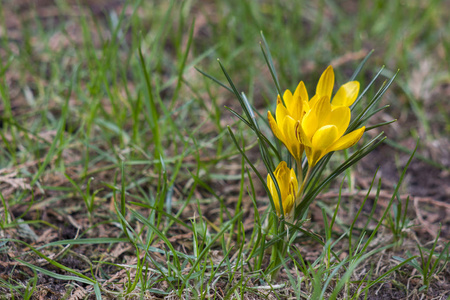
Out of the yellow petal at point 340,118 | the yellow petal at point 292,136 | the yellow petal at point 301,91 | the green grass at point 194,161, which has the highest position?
the yellow petal at point 301,91

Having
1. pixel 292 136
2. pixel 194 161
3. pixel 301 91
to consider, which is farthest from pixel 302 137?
pixel 194 161

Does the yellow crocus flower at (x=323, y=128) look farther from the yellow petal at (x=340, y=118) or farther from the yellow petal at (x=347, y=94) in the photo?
the yellow petal at (x=347, y=94)

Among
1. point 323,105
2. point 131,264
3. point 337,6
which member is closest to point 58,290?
point 131,264

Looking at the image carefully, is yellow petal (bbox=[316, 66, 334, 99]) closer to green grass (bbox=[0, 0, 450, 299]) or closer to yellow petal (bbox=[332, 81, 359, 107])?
yellow petal (bbox=[332, 81, 359, 107])

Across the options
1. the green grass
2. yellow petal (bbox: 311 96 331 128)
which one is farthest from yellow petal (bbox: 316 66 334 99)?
the green grass

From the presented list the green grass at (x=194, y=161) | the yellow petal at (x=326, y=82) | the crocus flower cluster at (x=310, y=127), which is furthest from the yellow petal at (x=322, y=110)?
the green grass at (x=194, y=161)

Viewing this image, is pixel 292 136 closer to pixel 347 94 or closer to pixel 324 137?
pixel 324 137

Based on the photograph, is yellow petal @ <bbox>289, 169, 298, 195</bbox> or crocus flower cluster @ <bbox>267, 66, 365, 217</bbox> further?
yellow petal @ <bbox>289, 169, 298, 195</bbox>
